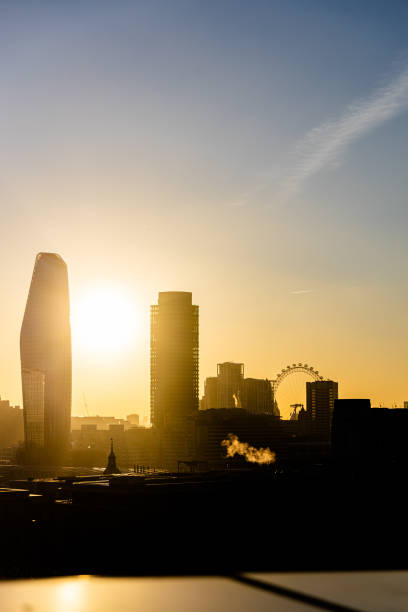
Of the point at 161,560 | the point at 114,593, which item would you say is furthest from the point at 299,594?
the point at 161,560

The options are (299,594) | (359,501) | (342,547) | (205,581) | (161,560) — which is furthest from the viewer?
(359,501)

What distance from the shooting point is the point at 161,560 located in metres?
160

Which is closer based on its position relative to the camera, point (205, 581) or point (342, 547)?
point (205, 581)

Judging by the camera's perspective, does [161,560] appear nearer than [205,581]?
No

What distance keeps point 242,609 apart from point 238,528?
99021mm

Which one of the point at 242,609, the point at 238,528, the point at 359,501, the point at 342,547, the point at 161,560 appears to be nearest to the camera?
the point at 242,609

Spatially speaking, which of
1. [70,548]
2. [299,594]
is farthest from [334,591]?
[70,548]

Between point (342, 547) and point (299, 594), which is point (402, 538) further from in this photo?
point (299, 594)

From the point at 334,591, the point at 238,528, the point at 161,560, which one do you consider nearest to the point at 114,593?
Result: the point at 334,591

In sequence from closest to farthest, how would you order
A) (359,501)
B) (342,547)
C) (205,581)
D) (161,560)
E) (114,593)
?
(114,593) < (205,581) < (161,560) < (342,547) < (359,501)

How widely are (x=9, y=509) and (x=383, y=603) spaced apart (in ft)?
318

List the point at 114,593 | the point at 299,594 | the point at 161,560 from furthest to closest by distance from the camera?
1. the point at 161,560
2. the point at 114,593
3. the point at 299,594

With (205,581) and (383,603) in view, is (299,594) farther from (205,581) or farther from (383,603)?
(205,581)

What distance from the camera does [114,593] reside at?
100000 mm
